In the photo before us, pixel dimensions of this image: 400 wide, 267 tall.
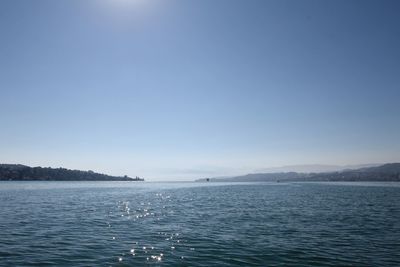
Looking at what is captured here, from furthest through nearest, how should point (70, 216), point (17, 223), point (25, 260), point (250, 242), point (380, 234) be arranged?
point (70, 216)
point (17, 223)
point (380, 234)
point (250, 242)
point (25, 260)

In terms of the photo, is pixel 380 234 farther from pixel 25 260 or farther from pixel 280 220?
pixel 25 260

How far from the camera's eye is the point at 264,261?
2802 cm

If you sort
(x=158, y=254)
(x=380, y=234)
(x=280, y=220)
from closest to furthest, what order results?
(x=158, y=254) < (x=380, y=234) < (x=280, y=220)

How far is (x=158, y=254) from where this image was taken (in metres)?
30.6

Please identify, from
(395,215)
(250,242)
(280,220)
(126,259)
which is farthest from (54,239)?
(395,215)

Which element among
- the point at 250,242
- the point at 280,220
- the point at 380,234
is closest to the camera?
the point at 250,242

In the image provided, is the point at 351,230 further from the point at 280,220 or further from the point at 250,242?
the point at 250,242

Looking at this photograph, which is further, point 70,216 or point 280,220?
point 70,216

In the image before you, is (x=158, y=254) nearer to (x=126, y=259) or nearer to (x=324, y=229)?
(x=126, y=259)

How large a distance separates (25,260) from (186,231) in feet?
64.5

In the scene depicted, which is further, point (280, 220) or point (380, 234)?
point (280, 220)

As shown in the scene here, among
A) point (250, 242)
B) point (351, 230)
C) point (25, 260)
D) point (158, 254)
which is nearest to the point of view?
point (25, 260)

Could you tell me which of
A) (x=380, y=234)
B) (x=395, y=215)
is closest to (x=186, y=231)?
(x=380, y=234)

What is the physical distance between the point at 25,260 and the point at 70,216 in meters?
30.2
